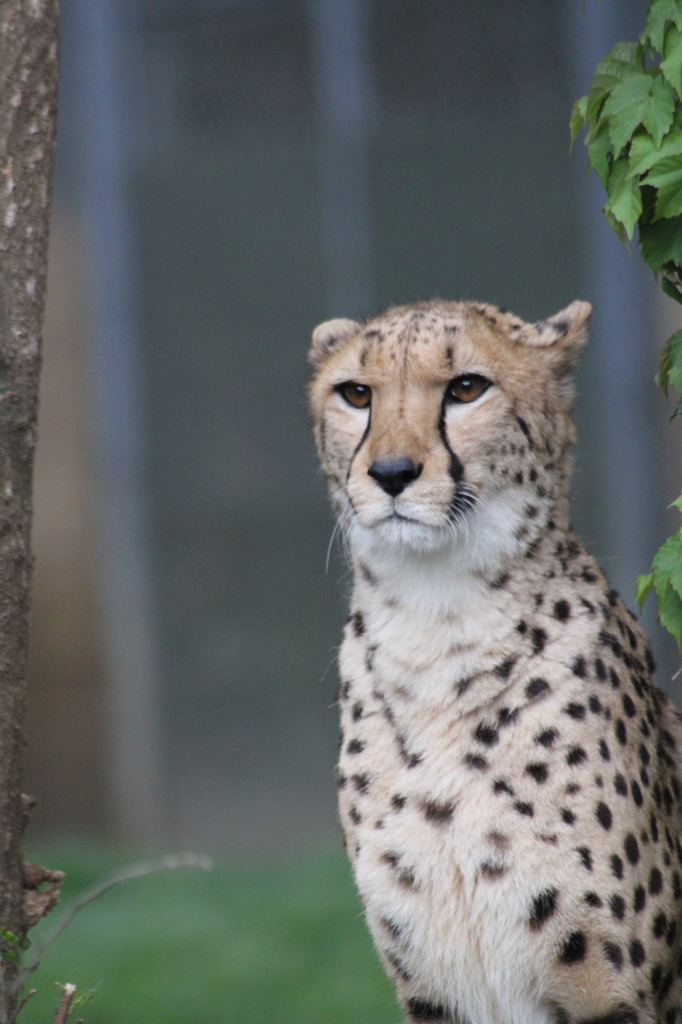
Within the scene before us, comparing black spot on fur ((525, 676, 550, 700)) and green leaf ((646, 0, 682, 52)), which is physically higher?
green leaf ((646, 0, 682, 52))

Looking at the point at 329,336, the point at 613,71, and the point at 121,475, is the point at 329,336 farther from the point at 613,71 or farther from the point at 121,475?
the point at 121,475

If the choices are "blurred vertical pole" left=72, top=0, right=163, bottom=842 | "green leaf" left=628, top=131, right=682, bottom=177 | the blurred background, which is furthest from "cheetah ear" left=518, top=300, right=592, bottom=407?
"blurred vertical pole" left=72, top=0, right=163, bottom=842

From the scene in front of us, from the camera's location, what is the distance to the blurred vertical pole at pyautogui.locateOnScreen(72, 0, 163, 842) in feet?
20.4

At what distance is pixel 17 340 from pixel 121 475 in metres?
3.51

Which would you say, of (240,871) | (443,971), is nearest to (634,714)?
(443,971)

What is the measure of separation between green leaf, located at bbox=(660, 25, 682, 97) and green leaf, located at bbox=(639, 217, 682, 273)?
237 mm

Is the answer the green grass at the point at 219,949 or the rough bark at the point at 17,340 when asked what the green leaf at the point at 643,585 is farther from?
the green grass at the point at 219,949

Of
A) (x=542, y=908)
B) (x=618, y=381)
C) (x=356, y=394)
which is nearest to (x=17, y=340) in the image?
(x=356, y=394)

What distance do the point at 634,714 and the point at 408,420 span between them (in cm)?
65

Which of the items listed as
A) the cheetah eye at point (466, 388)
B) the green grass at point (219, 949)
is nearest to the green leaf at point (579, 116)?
the cheetah eye at point (466, 388)

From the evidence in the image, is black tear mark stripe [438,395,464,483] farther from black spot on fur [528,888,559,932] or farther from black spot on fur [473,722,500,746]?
black spot on fur [528,888,559,932]

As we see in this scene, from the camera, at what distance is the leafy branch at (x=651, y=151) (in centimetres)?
263

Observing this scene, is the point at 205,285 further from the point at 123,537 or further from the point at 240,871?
the point at 240,871

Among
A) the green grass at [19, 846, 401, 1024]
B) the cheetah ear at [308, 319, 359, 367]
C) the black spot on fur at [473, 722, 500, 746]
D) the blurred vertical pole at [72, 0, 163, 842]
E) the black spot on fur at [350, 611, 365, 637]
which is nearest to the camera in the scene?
the black spot on fur at [473, 722, 500, 746]
